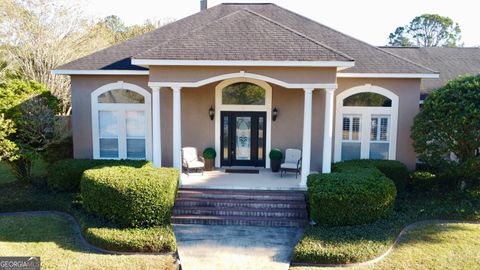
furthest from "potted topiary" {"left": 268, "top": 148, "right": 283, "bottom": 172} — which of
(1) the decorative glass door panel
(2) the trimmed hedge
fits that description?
(2) the trimmed hedge

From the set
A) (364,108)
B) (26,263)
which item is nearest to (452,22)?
(364,108)

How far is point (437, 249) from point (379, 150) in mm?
5906

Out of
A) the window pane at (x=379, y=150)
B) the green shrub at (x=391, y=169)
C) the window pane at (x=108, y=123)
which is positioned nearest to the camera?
the green shrub at (x=391, y=169)

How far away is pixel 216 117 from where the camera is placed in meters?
13.8

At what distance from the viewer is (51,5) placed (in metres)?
23.7

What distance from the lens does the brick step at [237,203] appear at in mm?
10188

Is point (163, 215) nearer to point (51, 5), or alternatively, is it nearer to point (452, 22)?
point (51, 5)

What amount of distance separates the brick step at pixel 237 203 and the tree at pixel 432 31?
53.5m

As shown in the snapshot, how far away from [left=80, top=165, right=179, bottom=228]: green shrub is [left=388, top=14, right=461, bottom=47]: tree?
56.2 meters

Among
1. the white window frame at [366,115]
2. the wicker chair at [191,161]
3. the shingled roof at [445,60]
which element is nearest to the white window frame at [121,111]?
the wicker chair at [191,161]

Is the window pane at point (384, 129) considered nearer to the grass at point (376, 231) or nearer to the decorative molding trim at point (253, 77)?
the grass at point (376, 231)

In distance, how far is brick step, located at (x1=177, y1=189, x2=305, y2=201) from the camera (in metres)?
10.4

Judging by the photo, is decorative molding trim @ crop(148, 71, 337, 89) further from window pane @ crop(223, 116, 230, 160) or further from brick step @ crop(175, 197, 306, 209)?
brick step @ crop(175, 197, 306, 209)

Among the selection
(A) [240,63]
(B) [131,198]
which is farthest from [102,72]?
(B) [131,198]
